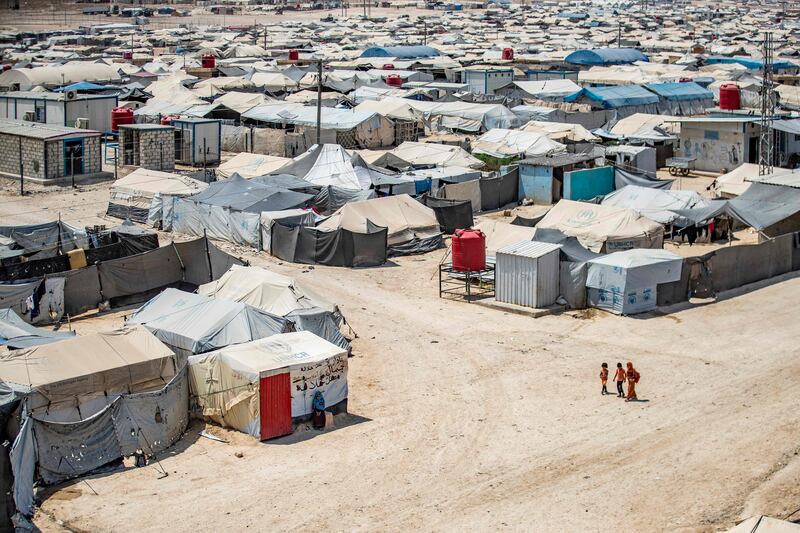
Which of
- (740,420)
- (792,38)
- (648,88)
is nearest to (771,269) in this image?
(740,420)

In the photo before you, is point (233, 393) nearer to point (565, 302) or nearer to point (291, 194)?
point (565, 302)

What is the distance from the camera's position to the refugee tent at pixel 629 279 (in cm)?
2616

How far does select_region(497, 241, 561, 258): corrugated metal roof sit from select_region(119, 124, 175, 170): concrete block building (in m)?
19.3

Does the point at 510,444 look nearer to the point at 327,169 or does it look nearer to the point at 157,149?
the point at 327,169

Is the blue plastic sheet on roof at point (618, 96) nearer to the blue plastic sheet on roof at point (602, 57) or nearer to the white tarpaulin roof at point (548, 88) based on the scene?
the white tarpaulin roof at point (548, 88)

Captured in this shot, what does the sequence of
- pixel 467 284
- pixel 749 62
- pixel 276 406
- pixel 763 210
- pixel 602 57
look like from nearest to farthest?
pixel 276 406, pixel 467 284, pixel 763 210, pixel 602 57, pixel 749 62

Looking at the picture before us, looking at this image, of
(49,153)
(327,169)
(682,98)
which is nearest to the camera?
(327,169)

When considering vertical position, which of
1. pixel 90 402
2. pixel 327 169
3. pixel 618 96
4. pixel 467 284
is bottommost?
pixel 90 402

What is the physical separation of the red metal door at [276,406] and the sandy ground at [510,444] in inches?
8.8

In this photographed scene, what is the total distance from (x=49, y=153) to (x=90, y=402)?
2383cm

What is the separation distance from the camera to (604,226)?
3067 cm

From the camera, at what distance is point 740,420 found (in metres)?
20.0

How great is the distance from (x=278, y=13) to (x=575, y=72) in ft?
361

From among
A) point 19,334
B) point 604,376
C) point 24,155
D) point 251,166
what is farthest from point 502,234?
point 24,155
